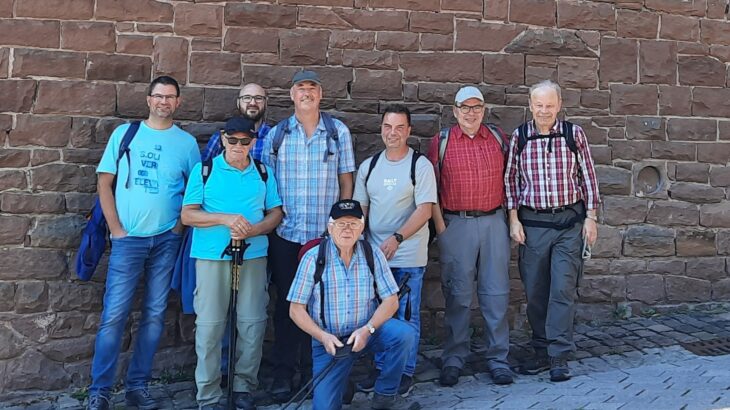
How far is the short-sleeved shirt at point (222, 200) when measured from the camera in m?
3.92

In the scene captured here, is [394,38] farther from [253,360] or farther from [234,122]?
[253,360]

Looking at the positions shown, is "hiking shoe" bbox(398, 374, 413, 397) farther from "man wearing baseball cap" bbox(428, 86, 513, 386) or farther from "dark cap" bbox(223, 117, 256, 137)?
"dark cap" bbox(223, 117, 256, 137)

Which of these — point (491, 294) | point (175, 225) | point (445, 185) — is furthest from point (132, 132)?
point (491, 294)

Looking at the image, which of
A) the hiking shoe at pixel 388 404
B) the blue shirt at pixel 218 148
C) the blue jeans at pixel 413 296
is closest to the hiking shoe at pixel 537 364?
the blue jeans at pixel 413 296

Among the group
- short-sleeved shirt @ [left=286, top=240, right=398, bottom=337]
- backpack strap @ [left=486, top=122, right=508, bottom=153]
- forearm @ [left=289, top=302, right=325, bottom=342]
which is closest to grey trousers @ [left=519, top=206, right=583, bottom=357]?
backpack strap @ [left=486, top=122, right=508, bottom=153]

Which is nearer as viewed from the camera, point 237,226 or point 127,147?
point 237,226

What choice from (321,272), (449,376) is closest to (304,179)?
(321,272)

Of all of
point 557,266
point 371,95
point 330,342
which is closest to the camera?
point 330,342

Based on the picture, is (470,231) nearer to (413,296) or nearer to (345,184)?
(413,296)

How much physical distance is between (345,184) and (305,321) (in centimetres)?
105

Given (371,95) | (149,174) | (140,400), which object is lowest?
(140,400)

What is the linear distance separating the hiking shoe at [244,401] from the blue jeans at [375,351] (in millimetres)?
452

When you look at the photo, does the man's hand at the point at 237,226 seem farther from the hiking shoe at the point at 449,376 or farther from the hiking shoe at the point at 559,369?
the hiking shoe at the point at 559,369

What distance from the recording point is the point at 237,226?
12.6ft
